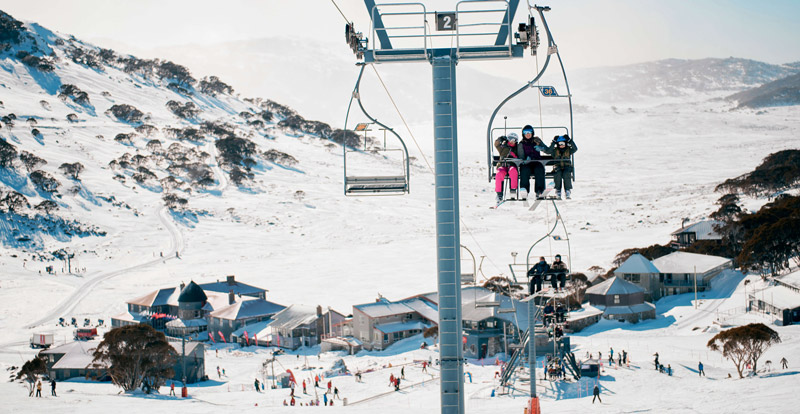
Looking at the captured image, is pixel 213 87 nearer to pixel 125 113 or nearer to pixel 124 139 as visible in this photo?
pixel 125 113

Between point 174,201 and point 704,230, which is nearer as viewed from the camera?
point 704,230

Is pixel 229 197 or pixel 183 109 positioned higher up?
pixel 183 109

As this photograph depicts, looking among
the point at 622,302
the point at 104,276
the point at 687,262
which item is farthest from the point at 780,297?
the point at 104,276

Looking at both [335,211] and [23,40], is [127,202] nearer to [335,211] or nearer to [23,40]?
[335,211]

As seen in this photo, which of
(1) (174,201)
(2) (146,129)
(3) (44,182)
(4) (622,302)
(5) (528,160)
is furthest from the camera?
(2) (146,129)

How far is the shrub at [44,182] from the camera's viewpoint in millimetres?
95500

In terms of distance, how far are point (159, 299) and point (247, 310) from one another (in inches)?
356

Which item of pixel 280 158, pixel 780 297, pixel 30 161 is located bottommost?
pixel 780 297

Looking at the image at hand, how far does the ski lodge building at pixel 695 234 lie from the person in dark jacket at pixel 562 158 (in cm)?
5718

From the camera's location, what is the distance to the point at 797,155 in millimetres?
93875

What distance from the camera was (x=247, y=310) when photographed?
173 ft

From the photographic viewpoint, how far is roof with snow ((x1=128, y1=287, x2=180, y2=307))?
55.7 metres

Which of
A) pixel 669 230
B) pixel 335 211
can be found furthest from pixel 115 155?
pixel 669 230

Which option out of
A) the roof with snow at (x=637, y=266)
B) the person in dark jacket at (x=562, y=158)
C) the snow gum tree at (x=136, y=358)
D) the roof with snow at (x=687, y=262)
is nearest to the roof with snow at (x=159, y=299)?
the snow gum tree at (x=136, y=358)
